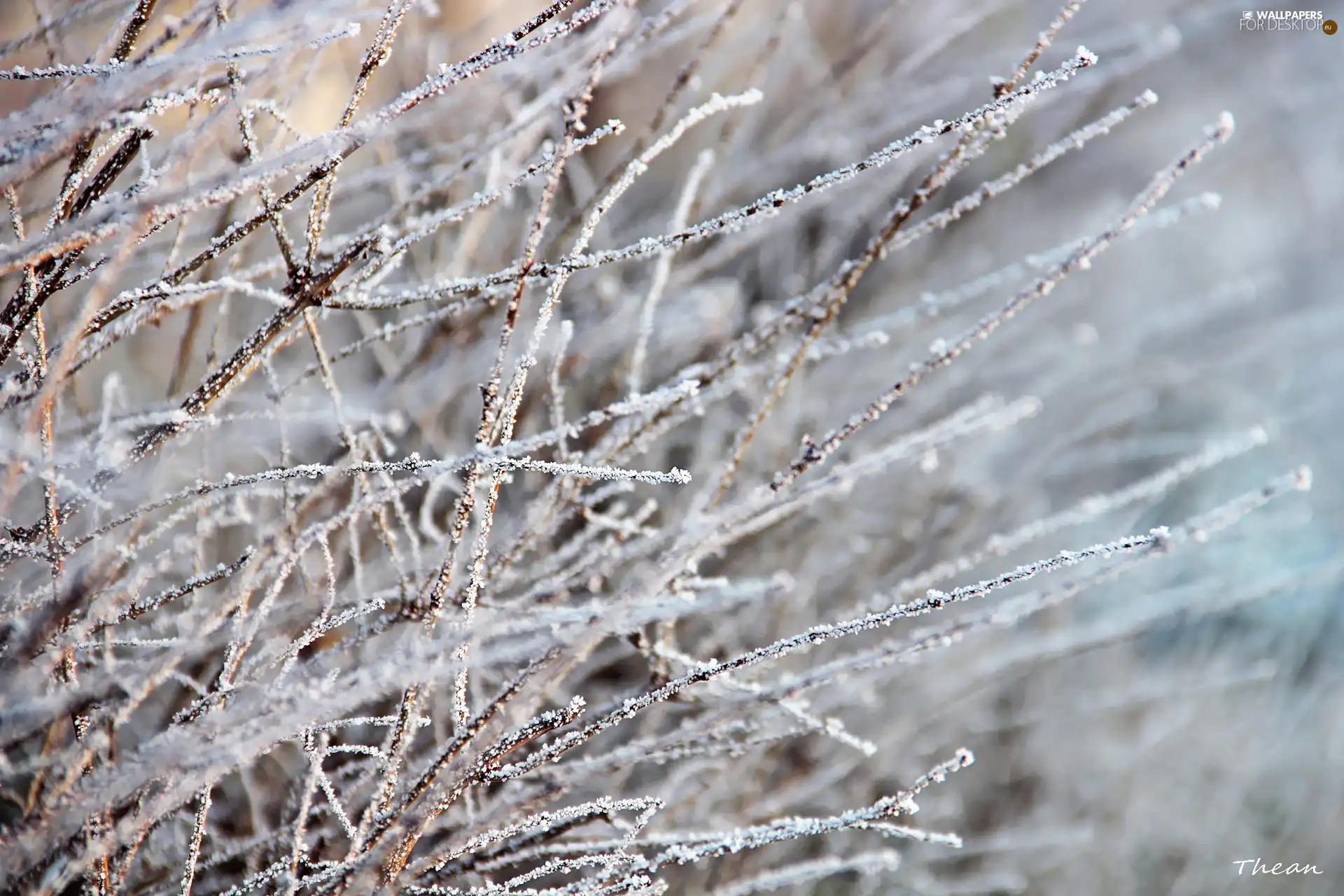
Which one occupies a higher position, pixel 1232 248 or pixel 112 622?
pixel 112 622

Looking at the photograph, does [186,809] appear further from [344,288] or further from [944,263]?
[944,263]

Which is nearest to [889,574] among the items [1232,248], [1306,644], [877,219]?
[877,219]

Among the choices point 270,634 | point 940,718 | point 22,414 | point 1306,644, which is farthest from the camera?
point 1306,644

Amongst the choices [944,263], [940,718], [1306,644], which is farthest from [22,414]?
[1306,644]

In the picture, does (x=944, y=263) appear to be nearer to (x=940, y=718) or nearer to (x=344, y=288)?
(x=940, y=718)

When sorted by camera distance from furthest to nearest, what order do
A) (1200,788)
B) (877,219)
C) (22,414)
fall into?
(1200,788)
(877,219)
(22,414)

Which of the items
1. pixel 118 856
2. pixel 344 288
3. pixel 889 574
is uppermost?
pixel 344 288

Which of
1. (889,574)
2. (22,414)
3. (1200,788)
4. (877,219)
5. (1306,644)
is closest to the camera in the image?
(22,414)

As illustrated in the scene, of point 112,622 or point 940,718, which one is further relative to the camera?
point 940,718

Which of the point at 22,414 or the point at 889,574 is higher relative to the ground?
the point at 22,414
